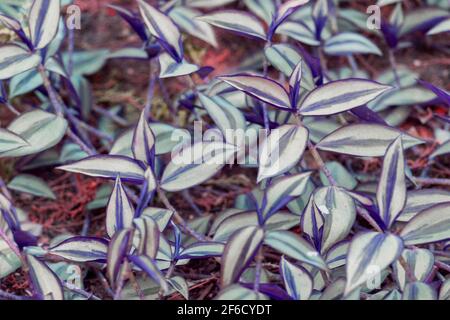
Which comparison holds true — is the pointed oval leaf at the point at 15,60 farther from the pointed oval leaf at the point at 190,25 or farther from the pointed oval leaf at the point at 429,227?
the pointed oval leaf at the point at 429,227

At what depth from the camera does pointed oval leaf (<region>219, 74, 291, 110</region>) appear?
117 cm

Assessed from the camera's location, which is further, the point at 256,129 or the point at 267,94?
the point at 256,129

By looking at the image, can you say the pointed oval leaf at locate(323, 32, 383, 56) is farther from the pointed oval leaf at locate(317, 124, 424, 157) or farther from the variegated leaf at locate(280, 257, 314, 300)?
the variegated leaf at locate(280, 257, 314, 300)

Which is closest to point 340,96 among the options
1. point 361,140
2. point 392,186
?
point 361,140

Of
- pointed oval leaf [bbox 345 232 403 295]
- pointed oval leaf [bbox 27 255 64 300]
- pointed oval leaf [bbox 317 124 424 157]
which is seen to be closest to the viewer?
pointed oval leaf [bbox 345 232 403 295]

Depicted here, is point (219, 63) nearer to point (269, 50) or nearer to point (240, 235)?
point (269, 50)

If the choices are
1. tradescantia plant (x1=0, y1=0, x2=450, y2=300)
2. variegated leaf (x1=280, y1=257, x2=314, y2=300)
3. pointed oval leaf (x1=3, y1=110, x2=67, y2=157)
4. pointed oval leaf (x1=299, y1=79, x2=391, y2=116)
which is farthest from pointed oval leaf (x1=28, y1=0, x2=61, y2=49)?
variegated leaf (x1=280, y1=257, x2=314, y2=300)

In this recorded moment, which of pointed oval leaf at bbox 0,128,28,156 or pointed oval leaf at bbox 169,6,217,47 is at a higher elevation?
pointed oval leaf at bbox 169,6,217,47

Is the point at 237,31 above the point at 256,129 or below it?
above

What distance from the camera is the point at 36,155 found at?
160 centimetres

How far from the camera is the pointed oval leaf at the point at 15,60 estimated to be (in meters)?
1.25

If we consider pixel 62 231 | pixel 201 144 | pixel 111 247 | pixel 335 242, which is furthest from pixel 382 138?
pixel 62 231
